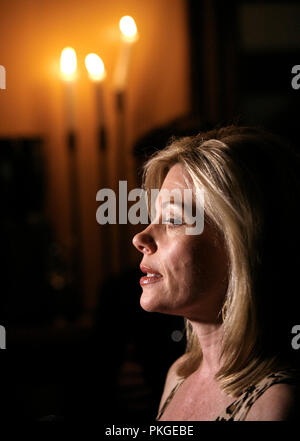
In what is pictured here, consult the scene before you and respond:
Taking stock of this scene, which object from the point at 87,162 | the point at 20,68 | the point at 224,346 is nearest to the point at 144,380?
the point at 224,346

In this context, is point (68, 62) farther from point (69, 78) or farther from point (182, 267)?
point (182, 267)

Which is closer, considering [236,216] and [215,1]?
[236,216]

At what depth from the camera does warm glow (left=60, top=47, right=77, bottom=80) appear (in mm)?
1406

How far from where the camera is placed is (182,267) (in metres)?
0.62

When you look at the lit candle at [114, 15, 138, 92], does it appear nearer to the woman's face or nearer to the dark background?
the dark background

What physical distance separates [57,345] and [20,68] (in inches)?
30.5

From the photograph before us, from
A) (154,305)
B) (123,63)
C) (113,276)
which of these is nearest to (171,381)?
(154,305)

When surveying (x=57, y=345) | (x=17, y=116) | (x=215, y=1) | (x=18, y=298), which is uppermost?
(x=215, y=1)

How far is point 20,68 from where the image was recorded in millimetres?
1521

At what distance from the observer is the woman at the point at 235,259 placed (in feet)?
1.94

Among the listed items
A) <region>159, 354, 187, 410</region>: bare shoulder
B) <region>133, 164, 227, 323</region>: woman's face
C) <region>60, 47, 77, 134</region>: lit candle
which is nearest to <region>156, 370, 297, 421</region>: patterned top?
<region>133, 164, 227, 323</region>: woman's face

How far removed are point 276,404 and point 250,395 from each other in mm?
45

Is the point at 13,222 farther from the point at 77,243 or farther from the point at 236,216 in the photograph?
the point at 236,216
